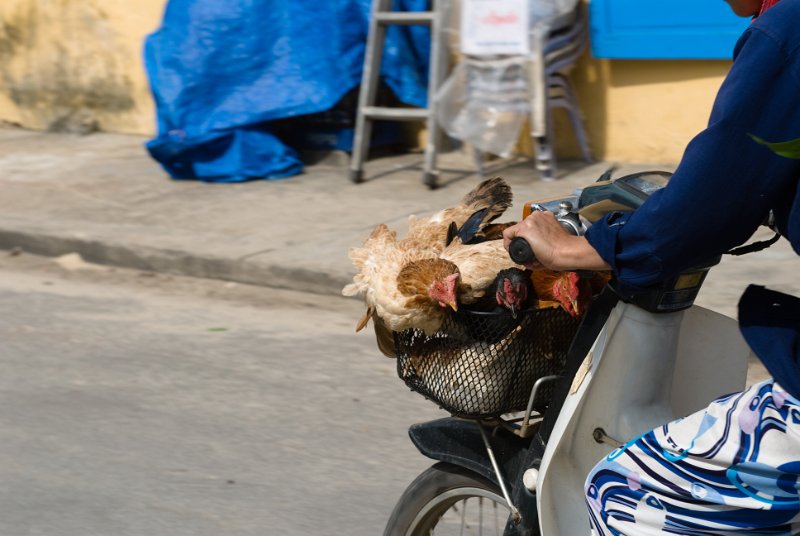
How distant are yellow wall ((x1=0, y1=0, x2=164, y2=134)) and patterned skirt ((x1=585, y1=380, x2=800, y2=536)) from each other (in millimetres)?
8924

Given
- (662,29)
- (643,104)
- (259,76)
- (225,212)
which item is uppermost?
(662,29)

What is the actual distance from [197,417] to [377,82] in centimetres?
450

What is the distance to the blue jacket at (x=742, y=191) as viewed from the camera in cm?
170

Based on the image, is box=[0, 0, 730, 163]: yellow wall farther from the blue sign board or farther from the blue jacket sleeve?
the blue jacket sleeve

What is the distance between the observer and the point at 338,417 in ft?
15.3

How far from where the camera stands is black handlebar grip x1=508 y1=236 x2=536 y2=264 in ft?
6.75

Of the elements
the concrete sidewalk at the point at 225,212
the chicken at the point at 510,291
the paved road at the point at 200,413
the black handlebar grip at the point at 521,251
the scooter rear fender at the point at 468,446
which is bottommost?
the concrete sidewalk at the point at 225,212

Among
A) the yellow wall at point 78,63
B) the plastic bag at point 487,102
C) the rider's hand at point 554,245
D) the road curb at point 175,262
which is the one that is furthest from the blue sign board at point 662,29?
the rider's hand at point 554,245

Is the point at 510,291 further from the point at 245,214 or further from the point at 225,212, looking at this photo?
the point at 225,212

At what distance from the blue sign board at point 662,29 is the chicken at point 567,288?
5.57 metres

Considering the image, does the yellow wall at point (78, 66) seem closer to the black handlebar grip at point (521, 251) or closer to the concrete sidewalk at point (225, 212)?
the concrete sidewalk at point (225, 212)

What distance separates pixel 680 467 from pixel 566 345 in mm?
510

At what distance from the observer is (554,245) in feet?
6.67

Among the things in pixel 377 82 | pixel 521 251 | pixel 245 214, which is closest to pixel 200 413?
pixel 521 251
